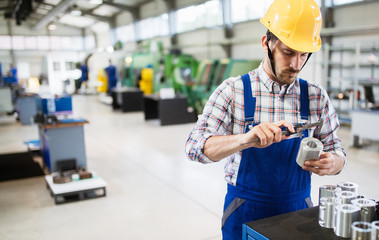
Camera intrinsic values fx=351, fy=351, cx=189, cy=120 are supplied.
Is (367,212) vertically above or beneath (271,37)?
beneath

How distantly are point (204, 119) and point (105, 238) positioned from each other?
243cm

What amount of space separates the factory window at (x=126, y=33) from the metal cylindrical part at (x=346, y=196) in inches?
786

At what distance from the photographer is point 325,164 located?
4.67ft

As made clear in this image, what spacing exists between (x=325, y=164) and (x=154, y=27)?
55.9 ft

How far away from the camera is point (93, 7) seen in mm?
20484

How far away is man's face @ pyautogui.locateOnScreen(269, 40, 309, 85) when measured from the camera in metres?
1.43

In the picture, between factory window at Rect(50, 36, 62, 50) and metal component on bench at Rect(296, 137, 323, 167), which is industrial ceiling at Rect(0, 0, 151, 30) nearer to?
factory window at Rect(50, 36, 62, 50)

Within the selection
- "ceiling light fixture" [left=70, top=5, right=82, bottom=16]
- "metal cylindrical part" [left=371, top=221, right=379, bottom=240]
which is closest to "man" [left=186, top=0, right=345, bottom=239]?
"metal cylindrical part" [left=371, top=221, right=379, bottom=240]

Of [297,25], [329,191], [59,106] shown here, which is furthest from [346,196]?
[59,106]

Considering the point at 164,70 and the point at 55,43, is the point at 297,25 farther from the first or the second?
the point at 55,43

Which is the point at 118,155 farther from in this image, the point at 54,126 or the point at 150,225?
the point at 150,225

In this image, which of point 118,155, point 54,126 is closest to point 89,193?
point 54,126

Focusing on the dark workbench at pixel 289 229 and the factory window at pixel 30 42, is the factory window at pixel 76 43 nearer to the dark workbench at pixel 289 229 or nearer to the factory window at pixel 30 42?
the factory window at pixel 30 42

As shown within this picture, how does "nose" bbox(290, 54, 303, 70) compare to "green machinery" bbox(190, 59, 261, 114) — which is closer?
"nose" bbox(290, 54, 303, 70)
